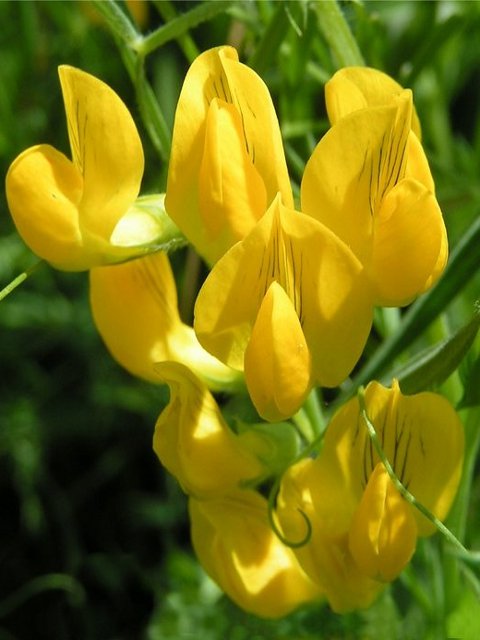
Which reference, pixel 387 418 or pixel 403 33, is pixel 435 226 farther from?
pixel 403 33

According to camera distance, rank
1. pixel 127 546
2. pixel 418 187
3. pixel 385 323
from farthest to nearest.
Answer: pixel 127 546 → pixel 385 323 → pixel 418 187

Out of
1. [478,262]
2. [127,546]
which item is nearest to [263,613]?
[478,262]

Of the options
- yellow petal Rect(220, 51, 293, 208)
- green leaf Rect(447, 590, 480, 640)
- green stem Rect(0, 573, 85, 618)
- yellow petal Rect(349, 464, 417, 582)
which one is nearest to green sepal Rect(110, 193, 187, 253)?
yellow petal Rect(220, 51, 293, 208)

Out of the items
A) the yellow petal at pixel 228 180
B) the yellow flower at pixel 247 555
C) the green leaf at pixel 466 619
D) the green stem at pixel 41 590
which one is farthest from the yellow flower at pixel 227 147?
the green stem at pixel 41 590

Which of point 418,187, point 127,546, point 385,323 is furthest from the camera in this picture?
point 127,546

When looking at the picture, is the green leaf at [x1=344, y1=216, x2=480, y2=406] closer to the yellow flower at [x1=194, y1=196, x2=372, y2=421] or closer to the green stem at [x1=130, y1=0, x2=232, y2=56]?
the yellow flower at [x1=194, y1=196, x2=372, y2=421]

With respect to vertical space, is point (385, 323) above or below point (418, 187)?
below

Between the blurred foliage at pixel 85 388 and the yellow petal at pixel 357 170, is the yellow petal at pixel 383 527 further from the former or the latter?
the blurred foliage at pixel 85 388
